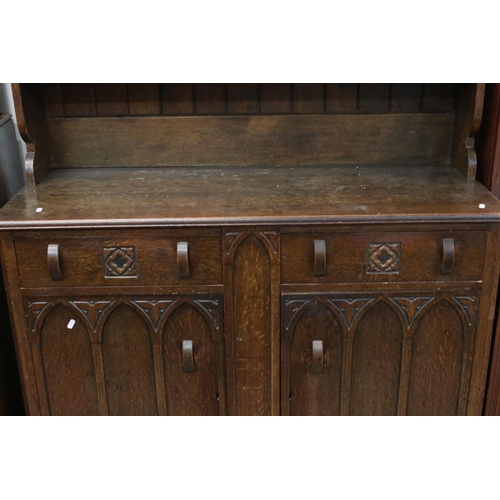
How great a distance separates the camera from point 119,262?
242cm

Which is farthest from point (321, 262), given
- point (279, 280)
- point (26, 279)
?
point (26, 279)

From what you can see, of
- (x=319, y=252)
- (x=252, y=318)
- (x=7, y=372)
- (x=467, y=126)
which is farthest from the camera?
(x=7, y=372)

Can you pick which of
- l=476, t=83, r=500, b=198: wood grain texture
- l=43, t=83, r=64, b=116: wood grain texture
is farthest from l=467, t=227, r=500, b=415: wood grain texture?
l=43, t=83, r=64, b=116: wood grain texture

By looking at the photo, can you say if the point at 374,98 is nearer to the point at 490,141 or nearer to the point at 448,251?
the point at 490,141

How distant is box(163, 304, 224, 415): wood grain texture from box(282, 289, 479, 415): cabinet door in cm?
26

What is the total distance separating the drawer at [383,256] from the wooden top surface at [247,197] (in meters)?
0.07

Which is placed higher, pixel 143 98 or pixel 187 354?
pixel 143 98

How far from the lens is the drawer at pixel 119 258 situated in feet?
7.80

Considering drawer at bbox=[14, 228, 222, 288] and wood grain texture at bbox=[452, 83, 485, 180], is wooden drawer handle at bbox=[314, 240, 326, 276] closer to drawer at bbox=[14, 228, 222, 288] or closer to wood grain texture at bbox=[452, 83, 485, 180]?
drawer at bbox=[14, 228, 222, 288]

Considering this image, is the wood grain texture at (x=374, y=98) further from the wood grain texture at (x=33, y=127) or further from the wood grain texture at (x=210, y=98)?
the wood grain texture at (x=33, y=127)

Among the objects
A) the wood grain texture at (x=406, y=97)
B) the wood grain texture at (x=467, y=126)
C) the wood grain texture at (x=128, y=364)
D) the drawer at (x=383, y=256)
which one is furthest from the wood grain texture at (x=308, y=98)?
the wood grain texture at (x=128, y=364)

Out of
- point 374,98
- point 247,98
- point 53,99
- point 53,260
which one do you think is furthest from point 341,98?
point 53,260

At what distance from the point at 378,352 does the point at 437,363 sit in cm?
22

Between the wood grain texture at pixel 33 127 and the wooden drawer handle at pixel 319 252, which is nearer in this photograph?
the wooden drawer handle at pixel 319 252
